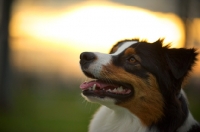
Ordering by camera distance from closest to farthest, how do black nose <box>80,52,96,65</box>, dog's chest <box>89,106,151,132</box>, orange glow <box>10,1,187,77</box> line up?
black nose <box>80,52,96,65</box> < dog's chest <box>89,106,151,132</box> < orange glow <box>10,1,187,77</box>

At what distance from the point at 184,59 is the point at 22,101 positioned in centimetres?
86

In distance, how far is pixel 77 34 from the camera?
1.79 metres

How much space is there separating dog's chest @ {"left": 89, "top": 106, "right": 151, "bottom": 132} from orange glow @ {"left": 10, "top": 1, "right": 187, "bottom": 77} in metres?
0.28

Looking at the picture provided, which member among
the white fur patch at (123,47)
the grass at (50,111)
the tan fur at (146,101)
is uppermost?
the white fur patch at (123,47)

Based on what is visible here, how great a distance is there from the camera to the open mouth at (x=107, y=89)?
149cm

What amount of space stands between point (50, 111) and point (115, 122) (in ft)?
1.22

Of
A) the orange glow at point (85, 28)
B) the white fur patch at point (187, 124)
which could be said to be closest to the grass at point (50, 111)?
the orange glow at point (85, 28)

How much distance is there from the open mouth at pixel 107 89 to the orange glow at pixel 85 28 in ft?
0.98

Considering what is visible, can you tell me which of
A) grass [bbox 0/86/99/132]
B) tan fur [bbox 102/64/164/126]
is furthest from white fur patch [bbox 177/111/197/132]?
grass [bbox 0/86/99/132]

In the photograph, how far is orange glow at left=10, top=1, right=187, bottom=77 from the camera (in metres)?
1.77

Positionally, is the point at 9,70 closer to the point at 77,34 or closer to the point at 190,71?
the point at 77,34

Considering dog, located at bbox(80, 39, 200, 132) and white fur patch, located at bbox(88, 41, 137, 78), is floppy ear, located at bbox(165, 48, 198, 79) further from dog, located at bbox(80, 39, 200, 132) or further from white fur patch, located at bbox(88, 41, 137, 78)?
white fur patch, located at bbox(88, 41, 137, 78)

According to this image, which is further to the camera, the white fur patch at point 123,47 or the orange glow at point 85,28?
the orange glow at point 85,28

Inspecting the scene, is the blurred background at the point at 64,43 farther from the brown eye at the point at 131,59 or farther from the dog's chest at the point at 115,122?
the brown eye at the point at 131,59
